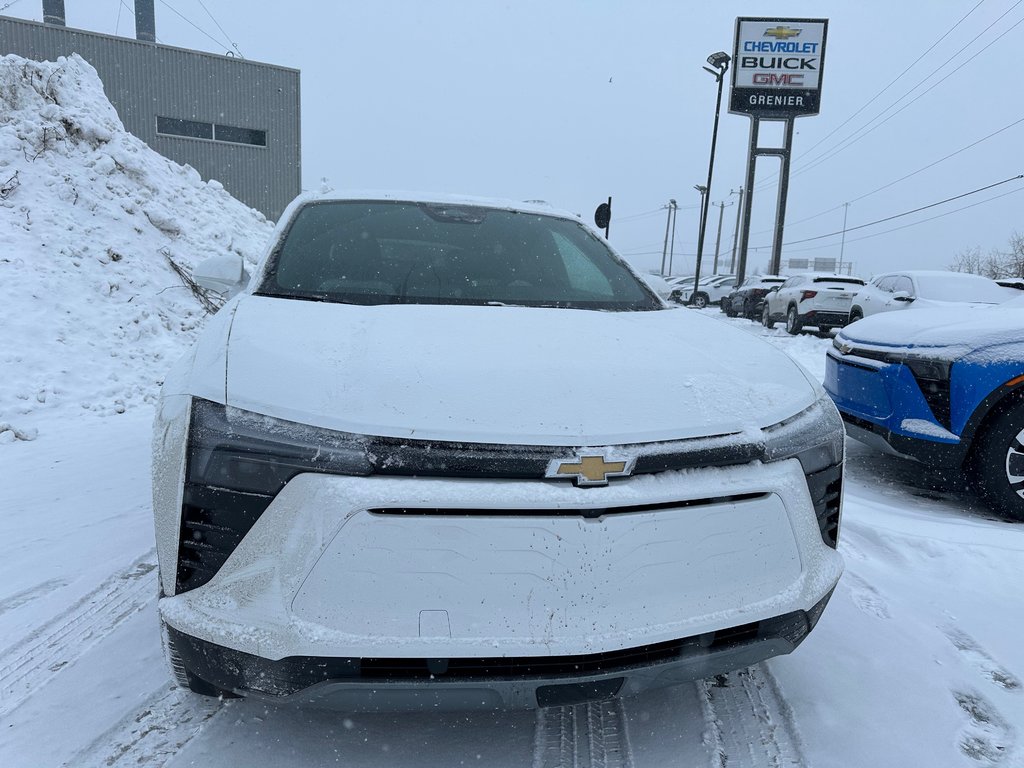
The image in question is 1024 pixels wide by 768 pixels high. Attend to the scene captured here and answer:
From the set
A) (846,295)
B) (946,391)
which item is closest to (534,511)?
(946,391)

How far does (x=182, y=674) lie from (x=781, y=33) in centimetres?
3187

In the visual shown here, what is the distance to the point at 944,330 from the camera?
3932 millimetres

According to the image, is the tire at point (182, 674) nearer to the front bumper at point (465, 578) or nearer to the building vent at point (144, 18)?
the front bumper at point (465, 578)

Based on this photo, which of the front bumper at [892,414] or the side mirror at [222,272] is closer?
the side mirror at [222,272]

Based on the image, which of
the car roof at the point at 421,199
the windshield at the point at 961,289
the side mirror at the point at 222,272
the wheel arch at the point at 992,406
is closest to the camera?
the side mirror at the point at 222,272

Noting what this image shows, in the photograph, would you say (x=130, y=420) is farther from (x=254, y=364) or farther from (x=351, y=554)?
(x=351, y=554)

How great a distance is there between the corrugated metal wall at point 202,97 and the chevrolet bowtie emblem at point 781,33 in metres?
18.6

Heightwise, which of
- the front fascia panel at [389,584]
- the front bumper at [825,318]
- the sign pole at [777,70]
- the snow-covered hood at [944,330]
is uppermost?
the sign pole at [777,70]

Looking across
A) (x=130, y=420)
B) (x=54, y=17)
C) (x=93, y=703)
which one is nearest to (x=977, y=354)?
(x=93, y=703)

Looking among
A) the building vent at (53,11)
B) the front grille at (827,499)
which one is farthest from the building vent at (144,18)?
the front grille at (827,499)

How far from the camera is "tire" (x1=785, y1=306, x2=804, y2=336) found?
50.1 ft

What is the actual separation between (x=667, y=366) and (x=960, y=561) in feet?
7.40

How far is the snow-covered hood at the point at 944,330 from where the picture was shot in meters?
3.77

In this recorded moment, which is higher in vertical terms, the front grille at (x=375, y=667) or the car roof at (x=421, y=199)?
the car roof at (x=421, y=199)
